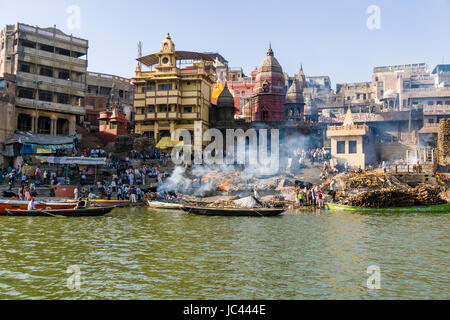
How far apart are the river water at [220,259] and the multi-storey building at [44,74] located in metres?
25.8

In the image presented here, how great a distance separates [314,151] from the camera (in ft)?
147

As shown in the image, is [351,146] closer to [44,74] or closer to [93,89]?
[44,74]

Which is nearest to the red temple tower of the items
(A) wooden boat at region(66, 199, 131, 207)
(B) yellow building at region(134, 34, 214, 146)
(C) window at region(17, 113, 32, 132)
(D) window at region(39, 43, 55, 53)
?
(B) yellow building at region(134, 34, 214, 146)

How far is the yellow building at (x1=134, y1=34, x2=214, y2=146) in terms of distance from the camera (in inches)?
2005

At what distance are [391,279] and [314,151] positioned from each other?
3395cm

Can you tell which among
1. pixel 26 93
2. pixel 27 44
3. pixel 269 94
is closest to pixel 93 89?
pixel 27 44

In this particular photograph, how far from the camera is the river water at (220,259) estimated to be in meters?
10.5

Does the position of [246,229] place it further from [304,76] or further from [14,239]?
[304,76]

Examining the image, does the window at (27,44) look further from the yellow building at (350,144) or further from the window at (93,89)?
the yellow building at (350,144)

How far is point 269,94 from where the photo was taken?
5762cm

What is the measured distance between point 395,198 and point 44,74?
1568 inches

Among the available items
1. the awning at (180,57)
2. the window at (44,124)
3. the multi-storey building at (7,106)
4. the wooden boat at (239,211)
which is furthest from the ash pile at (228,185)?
the awning at (180,57)

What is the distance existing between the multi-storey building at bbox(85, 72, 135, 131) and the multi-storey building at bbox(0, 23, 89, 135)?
8.75 meters
